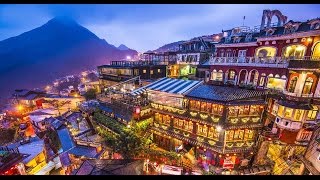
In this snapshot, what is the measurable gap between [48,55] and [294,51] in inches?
6762

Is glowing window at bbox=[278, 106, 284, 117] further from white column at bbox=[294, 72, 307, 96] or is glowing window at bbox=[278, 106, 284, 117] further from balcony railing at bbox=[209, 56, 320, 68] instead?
balcony railing at bbox=[209, 56, 320, 68]

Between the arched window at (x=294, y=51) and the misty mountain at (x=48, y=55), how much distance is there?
350 feet

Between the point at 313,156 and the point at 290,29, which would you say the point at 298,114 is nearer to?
the point at 313,156

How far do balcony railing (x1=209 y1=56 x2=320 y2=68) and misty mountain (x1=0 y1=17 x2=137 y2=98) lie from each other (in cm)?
10011

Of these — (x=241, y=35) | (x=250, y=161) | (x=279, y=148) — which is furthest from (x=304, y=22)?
(x=250, y=161)

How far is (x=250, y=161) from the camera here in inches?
728

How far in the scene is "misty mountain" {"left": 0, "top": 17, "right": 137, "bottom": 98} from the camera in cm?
9838

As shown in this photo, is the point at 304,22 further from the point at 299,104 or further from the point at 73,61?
the point at 73,61

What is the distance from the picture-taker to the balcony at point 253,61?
53.4ft

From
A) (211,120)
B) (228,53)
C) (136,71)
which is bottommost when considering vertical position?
(211,120)

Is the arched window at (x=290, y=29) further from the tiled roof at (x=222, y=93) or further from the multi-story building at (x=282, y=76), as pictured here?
the tiled roof at (x=222, y=93)

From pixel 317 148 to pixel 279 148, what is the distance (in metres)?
3.28

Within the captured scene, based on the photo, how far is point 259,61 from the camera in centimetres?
1783

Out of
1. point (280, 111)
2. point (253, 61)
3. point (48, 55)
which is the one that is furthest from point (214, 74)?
point (48, 55)
